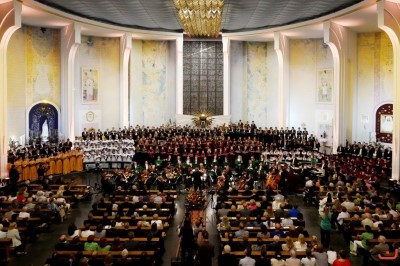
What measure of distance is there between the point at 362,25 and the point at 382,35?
7.57ft

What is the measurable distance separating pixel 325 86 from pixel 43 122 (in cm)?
2097

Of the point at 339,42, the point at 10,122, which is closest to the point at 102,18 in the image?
the point at 10,122

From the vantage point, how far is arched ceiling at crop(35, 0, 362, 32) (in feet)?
91.3

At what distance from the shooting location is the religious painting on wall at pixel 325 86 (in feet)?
121

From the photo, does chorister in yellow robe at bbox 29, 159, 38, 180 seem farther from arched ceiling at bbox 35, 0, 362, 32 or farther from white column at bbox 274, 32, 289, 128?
white column at bbox 274, 32, 289, 128

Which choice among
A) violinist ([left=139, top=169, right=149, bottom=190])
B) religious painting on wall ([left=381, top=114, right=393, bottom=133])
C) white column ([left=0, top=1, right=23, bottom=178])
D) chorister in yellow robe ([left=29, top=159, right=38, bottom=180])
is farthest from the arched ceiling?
violinist ([left=139, top=169, right=149, bottom=190])

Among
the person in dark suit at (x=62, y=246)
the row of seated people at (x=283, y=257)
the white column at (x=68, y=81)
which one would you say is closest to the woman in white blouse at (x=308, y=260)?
the row of seated people at (x=283, y=257)

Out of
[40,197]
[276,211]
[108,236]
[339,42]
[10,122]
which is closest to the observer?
[108,236]

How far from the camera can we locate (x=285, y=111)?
37719 mm

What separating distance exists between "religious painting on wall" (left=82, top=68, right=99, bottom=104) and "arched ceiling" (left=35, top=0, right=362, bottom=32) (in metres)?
4.27

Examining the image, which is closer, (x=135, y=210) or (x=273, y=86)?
(x=135, y=210)

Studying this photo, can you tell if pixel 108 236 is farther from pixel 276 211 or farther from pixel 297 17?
pixel 297 17

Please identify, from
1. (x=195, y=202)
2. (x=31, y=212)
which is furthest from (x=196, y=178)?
(x=31, y=212)

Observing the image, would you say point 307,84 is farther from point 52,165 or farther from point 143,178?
point 52,165
